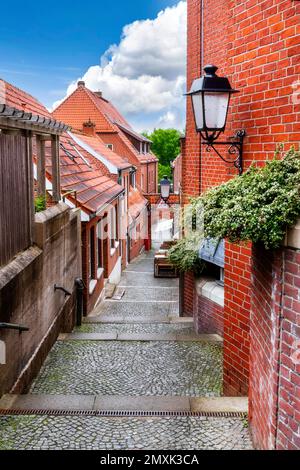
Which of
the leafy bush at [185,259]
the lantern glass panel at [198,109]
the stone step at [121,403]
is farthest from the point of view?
the leafy bush at [185,259]

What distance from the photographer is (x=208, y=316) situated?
952 cm

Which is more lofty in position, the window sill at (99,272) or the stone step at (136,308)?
the window sill at (99,272)

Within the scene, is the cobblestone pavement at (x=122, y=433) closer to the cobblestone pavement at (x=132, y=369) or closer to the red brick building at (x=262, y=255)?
the red brick building at (x=262, y=255)

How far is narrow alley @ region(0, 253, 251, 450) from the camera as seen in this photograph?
4.99 metres

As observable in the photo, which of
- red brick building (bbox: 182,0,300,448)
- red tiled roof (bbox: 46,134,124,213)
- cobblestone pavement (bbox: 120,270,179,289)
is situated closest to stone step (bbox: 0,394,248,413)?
red brick building (bbox: 182,0,300,448)

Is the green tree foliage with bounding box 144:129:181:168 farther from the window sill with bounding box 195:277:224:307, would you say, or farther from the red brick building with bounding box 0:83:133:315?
the window sill with bounding box 195:277:224:307

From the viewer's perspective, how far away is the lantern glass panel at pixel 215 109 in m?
5.52

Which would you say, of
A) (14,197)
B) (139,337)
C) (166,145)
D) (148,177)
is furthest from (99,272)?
(166,145)

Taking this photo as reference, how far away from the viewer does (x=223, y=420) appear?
17.7 ft

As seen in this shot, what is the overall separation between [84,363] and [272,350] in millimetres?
4398

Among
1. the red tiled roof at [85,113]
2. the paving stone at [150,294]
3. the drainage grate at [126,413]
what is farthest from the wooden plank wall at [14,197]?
the red tiled roof at [85,113]

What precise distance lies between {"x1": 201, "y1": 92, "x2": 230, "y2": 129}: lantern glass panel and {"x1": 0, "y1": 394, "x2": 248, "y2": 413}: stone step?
3.08 m

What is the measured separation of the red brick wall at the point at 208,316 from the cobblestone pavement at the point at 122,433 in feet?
12.1

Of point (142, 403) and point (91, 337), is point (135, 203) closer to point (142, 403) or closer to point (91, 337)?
point (91, 337)
